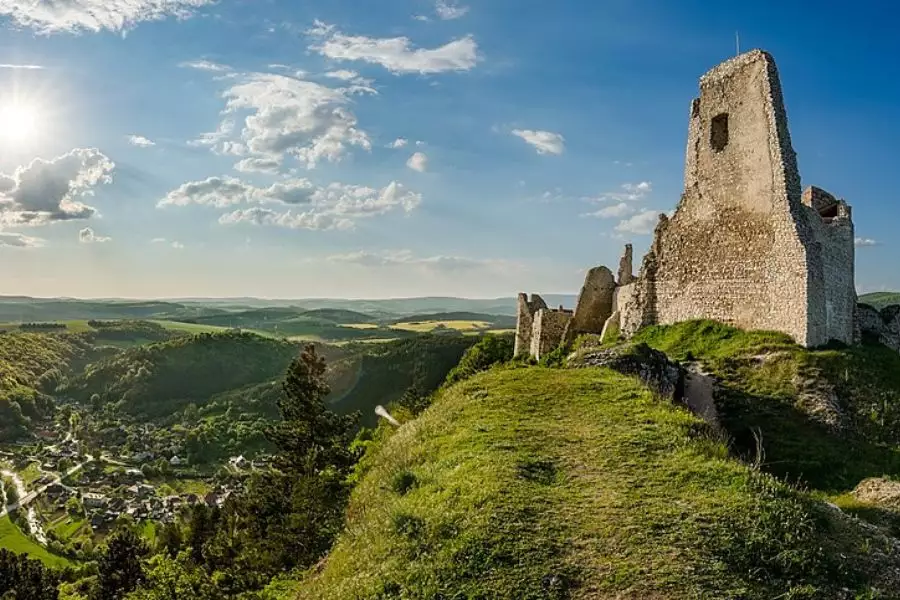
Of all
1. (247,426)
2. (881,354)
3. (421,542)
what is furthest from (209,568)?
(247,426)

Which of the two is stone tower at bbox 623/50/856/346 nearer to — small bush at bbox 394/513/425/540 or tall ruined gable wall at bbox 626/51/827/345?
tall ruined gable wall at bbox 626/51/827/345

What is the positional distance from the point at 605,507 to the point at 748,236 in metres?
16.6

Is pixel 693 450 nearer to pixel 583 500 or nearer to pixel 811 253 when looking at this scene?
pixel 583 500

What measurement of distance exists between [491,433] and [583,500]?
3.57 metres

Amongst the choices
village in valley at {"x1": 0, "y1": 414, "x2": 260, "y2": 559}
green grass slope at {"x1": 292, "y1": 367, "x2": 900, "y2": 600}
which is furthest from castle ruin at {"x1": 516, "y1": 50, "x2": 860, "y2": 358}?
village in valley at {"x1": 0, "y1": 414, "x2": 260, "y2": 559}

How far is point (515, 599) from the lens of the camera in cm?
783

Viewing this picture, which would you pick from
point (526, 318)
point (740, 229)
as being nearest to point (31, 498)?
point (526, 318)

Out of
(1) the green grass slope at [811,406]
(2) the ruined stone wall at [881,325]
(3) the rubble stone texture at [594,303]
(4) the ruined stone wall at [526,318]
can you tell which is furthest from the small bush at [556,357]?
(2) the ruined stone wall at [881,325]

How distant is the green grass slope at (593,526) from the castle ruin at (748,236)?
10216mm

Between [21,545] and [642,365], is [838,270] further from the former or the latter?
[21,545]

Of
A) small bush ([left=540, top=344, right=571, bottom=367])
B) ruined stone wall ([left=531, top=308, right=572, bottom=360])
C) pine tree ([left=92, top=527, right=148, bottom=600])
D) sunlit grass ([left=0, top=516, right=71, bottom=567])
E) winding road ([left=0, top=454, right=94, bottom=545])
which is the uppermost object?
ruined stone wall ([left=531, top=308, right=572, bottom=360])

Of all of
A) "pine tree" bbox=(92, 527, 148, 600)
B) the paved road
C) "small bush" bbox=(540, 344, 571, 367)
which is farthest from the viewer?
the paved road

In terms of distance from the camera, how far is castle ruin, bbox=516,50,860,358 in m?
21.2

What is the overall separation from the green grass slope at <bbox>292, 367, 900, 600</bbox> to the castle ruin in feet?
33.5
